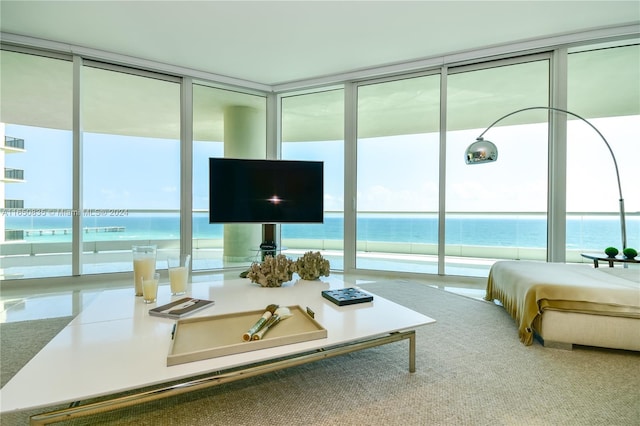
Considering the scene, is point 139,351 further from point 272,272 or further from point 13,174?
point 13,174

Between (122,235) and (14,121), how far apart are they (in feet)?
5.74

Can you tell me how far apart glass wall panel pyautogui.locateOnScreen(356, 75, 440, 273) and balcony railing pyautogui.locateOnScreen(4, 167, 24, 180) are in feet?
13.4

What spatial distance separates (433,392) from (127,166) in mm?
4520

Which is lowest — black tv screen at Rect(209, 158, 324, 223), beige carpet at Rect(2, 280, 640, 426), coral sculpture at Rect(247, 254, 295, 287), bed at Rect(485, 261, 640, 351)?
beige carpet at Rect(2, 280, 640, 426)

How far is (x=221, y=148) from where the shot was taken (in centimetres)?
466

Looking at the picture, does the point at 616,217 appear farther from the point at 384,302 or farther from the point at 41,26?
the point at 41,26

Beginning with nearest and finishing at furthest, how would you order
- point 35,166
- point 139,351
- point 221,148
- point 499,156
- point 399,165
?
point 139,351, point 35,166, point 499,156, point 399,165, point 221,148

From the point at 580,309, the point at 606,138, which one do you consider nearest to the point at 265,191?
the point at 580,309

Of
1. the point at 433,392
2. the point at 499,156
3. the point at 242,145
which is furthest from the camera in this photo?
the point at 242,145

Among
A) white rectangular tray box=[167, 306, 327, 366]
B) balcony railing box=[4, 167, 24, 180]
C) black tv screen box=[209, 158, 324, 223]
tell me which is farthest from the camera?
balcony railing box=[4, 167, 24, 180]

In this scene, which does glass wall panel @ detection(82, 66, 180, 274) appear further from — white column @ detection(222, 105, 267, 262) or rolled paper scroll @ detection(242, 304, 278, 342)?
rolled paper scroll @ detection(242, 304, 278, 342)

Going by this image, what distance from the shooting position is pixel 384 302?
70.4 inches

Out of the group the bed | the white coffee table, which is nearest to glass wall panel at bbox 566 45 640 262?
the bed

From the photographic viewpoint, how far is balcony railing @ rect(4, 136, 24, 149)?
3.55 meters
